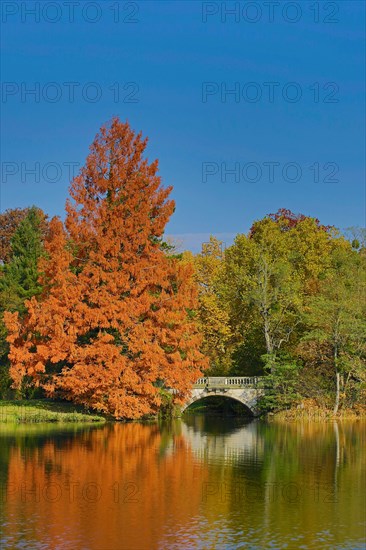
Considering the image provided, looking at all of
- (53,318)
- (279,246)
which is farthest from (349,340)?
(53,318)

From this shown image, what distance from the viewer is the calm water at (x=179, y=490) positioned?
17484mm

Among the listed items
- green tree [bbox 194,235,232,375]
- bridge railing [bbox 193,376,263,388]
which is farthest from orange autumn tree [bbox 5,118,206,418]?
green tree [bbox 194,235,232,375]

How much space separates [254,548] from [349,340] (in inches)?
1258

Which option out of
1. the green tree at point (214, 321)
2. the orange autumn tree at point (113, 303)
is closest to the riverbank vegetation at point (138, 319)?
the orange autumn tree at point (113, 303)

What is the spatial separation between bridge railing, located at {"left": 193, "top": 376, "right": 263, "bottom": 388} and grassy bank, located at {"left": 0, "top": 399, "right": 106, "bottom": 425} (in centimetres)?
744

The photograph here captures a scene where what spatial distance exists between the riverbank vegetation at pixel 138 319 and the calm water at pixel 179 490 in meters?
5.17

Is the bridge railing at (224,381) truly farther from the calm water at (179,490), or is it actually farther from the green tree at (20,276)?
the green tree at (20,276)

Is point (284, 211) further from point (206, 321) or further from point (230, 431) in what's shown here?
point (230, 431)

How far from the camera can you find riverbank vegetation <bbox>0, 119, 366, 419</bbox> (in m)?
42.6

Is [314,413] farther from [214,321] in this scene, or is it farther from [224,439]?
[214,321]

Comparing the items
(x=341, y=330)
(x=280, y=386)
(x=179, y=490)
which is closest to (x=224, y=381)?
(x=280, y=386)

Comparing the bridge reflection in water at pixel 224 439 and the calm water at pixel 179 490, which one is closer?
the calm water at pixel 179 490

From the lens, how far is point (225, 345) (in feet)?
193

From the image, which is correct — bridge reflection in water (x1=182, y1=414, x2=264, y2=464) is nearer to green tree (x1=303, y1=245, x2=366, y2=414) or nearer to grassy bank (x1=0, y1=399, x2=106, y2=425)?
grassy bank (x1=0, y1=399, x2=106, y2=425)
